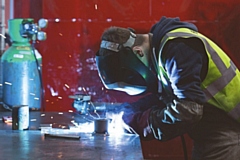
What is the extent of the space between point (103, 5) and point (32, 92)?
0.77 metres

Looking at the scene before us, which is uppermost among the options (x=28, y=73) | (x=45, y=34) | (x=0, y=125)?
(x=45, y=34)

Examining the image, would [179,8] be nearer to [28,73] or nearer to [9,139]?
[28,73]

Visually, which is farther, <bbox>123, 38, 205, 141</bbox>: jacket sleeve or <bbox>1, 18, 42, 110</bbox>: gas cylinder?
<bbox>1, 18, 42, 110</bbox>: gas cylinder

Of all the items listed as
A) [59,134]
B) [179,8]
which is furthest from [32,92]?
[179,8]

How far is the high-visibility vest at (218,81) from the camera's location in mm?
2064

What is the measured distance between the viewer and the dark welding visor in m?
2.18

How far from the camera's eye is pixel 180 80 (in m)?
1.93

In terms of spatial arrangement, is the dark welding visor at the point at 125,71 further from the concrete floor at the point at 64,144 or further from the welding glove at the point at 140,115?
the concrete floor at the point at 64,144

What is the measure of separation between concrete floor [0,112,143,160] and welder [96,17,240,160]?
160mm

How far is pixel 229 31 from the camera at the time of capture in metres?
3.38

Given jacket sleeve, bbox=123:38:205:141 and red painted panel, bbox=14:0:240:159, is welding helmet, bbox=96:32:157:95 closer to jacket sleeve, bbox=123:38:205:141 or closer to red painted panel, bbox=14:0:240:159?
jacket sleeve, bbox=123:38:205:141

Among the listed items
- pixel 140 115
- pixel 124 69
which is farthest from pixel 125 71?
pixel 140 115

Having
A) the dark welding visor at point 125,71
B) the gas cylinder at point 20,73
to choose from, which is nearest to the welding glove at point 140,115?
the dark welding visor at point 125,71

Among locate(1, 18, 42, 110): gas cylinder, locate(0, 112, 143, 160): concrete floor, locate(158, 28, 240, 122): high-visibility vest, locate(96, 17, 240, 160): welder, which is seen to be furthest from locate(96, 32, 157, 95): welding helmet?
locate(1, 18, 42, 110): gas cylinder
